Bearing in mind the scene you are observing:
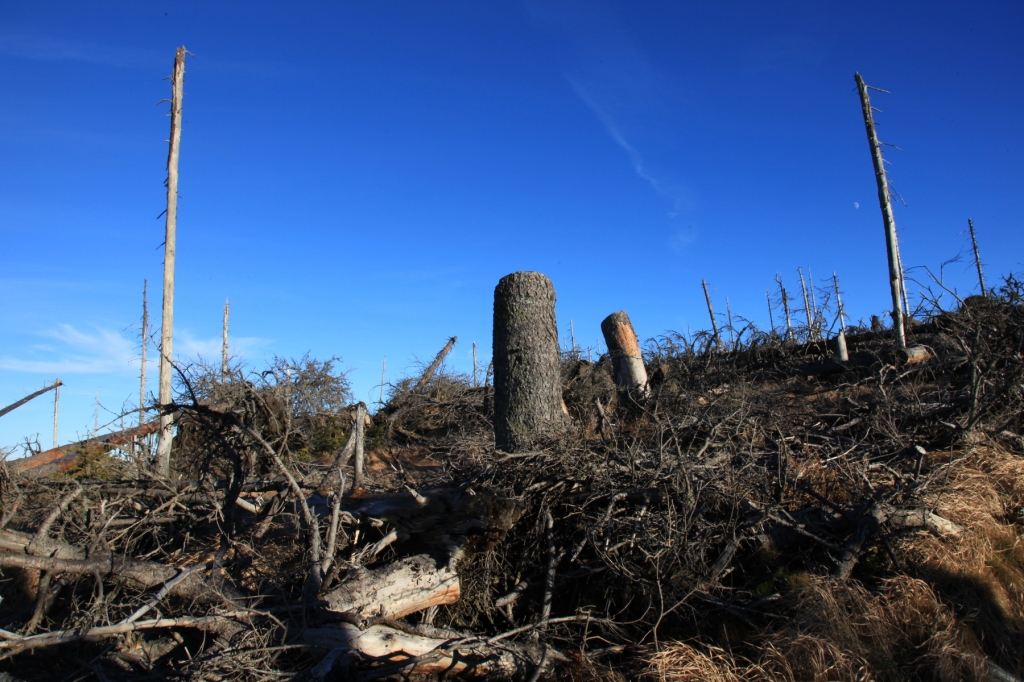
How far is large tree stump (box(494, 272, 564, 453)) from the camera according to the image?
663cm

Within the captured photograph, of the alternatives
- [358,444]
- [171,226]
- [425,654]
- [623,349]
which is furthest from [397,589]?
[171,226]

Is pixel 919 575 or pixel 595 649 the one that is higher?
pixel 919 575

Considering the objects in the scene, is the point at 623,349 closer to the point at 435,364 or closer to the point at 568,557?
the point at 435,364

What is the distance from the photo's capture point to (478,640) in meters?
4.27

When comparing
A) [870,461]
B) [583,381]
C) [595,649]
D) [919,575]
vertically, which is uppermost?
[583,381]

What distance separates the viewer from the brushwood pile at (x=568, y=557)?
410 centimetres

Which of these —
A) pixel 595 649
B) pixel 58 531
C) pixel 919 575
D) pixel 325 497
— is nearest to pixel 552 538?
pixel 595 649

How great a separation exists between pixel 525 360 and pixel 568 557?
2217 millimetres

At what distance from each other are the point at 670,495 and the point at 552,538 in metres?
0.98

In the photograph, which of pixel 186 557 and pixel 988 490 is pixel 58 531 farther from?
pixel 988 490

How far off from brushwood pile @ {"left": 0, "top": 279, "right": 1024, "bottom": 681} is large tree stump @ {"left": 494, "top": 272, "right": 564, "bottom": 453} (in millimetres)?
420

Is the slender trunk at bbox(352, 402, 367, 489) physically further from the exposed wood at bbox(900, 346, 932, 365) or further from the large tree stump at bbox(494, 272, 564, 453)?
the exposed wood at bbox(900, 346, 932, 365)

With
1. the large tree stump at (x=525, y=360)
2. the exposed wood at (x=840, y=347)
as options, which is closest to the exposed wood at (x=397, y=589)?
the large tree stump at (x=525, y=360)

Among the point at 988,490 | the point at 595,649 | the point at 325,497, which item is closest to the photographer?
the point at 595,649
